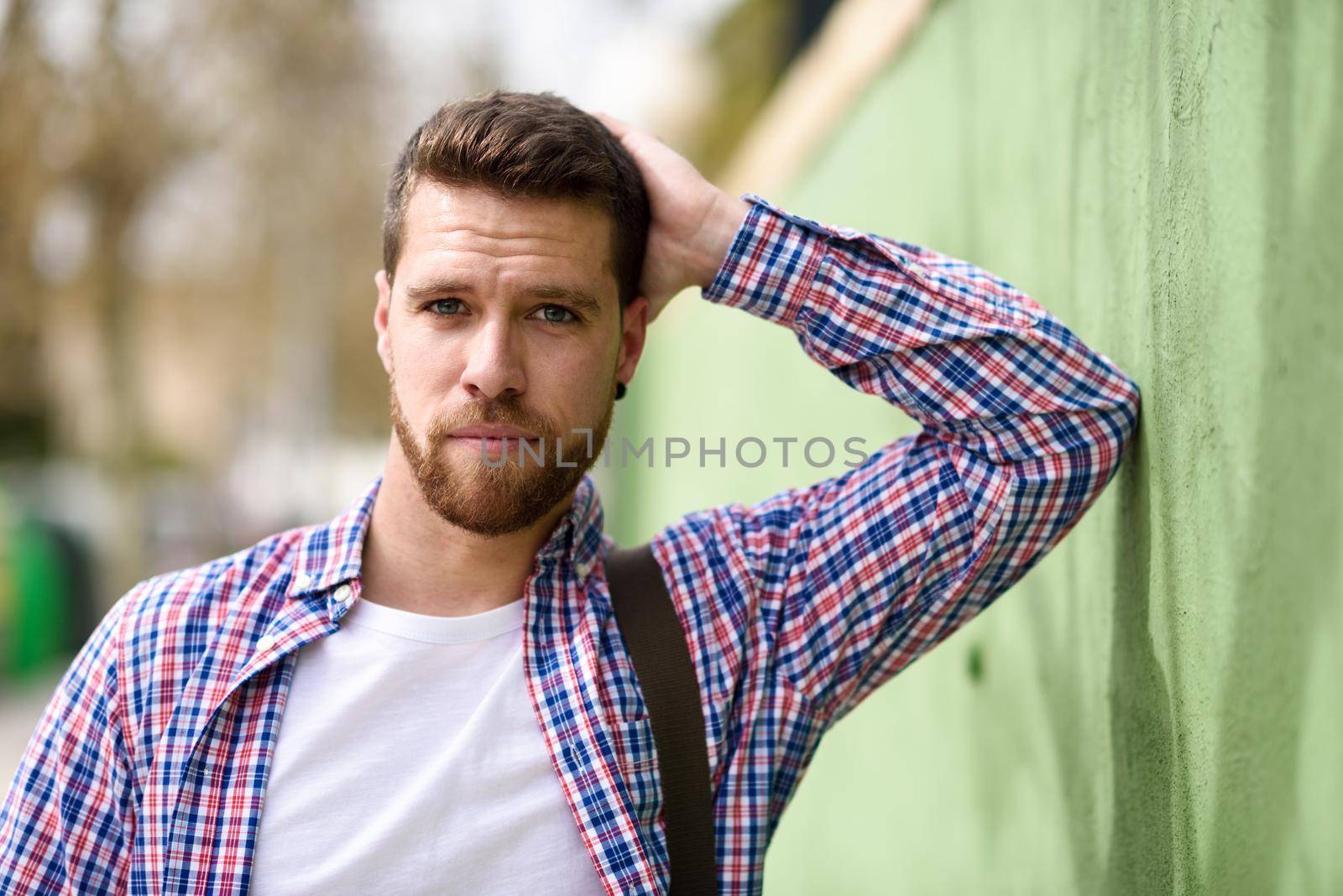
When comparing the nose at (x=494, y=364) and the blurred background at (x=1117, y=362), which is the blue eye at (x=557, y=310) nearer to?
the nose at (x=494, y=364)

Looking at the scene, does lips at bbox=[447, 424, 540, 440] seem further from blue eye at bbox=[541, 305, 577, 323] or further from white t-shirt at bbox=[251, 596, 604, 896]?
white t-shirt at bbox=[251, 596, 604, 896]

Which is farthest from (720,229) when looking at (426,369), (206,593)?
(206,593)

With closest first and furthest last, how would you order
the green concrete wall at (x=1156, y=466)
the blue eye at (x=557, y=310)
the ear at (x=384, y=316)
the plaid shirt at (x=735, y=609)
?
the green concrete wall at (x=1156, y=466), the plaid shirt at (x=735, y=609), the blue eye at (x=557, y=310), the ear at (x=384, y=316)

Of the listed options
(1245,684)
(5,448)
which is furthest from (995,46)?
(5,448)

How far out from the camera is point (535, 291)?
210 centimetres

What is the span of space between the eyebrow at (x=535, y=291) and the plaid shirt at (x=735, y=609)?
0.81 ft

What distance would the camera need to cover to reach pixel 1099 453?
2.00 metres

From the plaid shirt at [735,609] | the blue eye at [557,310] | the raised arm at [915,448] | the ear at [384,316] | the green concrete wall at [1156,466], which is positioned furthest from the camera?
the ear at [384,316]

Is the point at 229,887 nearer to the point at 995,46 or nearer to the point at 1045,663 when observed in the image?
the point at 1045,663

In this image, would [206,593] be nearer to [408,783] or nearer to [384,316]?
[408,783]

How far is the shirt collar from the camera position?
82.6 inches

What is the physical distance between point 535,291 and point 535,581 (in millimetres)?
524

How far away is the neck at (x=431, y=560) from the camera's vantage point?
2176 millimetres

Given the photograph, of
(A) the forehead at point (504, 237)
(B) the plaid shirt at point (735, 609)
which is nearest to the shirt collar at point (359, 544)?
(B) the plaid shirt at point (735, 609)
